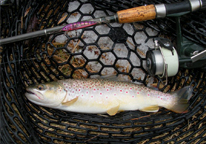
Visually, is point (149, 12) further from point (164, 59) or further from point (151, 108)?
point (151, 108)

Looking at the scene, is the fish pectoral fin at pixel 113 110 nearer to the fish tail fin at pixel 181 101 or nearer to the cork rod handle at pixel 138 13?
the fish tail fin at pixel 181 101

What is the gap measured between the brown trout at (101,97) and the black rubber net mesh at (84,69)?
0.46ft

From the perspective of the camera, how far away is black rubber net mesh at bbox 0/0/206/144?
188cm

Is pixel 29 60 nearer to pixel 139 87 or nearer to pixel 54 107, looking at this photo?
pixel 54 107

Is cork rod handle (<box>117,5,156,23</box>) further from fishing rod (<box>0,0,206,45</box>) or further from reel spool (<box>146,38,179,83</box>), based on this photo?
reel spool (<box>146,38,179,83</box>)

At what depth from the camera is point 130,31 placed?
223cm

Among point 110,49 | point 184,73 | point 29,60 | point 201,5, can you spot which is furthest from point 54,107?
point 201,5

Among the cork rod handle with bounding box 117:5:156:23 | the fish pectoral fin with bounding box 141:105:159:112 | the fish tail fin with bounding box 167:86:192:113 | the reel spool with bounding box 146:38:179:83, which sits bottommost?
the fish pectoral fin with bounding box 141:105:159:112

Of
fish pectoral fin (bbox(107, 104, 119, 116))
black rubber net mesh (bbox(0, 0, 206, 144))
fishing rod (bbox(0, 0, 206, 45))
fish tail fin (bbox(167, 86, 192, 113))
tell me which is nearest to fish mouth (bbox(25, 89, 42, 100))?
black rubber net mesh (bbox(0, 0, 206, 144))

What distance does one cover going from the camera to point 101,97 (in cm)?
189

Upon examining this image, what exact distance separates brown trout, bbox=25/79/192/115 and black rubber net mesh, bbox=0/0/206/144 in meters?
0.14

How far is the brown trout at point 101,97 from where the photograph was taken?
1.83 m

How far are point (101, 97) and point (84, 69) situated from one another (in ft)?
1.47

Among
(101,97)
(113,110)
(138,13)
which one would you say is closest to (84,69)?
(101,97)
